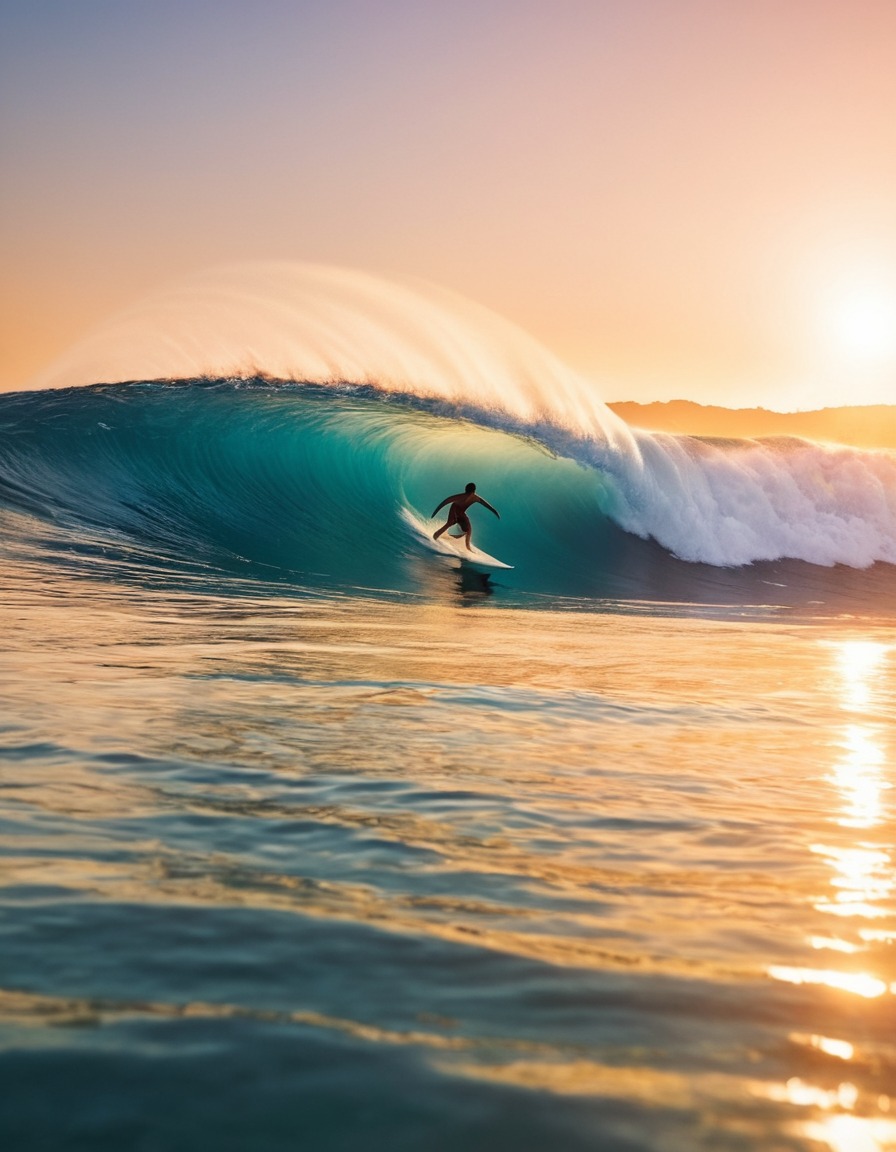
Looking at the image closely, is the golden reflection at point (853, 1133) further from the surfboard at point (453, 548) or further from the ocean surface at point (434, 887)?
the surfboard at point (453, 548)

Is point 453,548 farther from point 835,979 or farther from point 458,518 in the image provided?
point 835,979

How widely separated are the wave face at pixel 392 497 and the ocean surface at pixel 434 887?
15.2 ft

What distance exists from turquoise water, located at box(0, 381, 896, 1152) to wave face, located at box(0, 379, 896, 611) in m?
5.36

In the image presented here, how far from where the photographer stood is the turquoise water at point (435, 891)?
154cm

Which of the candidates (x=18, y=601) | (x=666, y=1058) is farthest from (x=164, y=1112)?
(x=18, y=601)

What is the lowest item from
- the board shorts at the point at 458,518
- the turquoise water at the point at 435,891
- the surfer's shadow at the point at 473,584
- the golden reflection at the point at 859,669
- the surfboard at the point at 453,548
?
the turquoise water at the point at 435,891

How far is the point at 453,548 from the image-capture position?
15641 millimetres

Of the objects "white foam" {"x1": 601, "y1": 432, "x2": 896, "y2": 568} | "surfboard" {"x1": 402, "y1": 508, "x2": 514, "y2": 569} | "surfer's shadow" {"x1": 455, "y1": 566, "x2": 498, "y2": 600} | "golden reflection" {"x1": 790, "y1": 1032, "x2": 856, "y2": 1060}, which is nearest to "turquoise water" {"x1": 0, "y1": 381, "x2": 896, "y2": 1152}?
"golden reflection" {"x1": 790, "y1": 1032, "x2": 856, "y2": 1060}

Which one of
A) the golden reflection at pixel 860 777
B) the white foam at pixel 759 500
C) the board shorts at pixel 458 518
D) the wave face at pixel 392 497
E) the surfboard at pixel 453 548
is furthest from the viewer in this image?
the white foam at pixel 759 500

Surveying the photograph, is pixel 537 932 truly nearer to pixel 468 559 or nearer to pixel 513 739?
pixel 513 739

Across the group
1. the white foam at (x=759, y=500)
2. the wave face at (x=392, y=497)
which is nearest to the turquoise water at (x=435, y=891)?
the wave face at (x=392, y=497)

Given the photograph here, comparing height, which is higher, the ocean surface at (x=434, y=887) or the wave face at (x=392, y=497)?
the wave face at (x=392, y=497)

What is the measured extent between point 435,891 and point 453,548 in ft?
43.5

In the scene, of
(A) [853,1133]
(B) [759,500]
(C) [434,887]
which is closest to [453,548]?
(B) [759,500]
